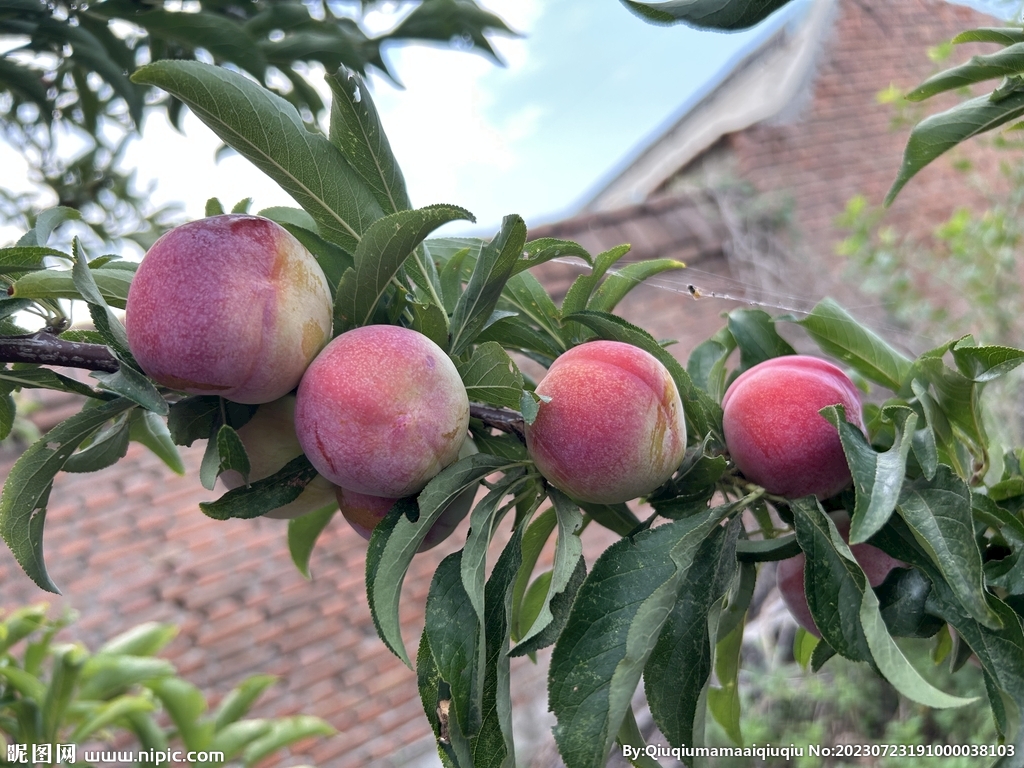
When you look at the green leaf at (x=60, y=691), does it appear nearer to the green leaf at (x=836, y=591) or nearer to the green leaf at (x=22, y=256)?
the green leaf at (x=22, y=256)

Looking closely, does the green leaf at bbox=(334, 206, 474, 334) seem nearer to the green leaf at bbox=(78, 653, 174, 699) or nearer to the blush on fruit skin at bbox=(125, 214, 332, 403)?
the blush on fruit skin at bbox=(125, 214, 332, 403)

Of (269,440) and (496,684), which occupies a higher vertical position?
(269,440)

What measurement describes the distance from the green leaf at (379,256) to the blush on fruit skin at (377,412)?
25mm

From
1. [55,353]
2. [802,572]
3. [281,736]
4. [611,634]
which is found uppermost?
[55,353]

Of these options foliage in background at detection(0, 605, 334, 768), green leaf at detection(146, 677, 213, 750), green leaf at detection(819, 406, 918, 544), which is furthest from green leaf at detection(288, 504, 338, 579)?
green leaf at detection(146, 677, 213, 750)

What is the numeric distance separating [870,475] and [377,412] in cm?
28

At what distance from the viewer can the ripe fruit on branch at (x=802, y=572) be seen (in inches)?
21.5

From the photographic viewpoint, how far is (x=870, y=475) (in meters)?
0.42

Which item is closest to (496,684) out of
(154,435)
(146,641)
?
(154,435)

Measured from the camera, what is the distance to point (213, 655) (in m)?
2.46

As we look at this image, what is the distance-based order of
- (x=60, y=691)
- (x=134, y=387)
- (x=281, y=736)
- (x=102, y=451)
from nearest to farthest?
(x=134, y=387) → (x=102, y=451) → (x=60, y=691) → (x=281, y=736)

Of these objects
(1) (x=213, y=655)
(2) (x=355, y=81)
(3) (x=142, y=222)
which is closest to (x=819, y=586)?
(2) (x=355, y=81)

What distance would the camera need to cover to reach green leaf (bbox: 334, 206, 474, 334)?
422mm

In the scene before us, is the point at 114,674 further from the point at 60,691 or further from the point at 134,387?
the point at 134,387
